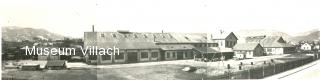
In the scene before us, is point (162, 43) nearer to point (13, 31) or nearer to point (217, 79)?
point (217, 79)

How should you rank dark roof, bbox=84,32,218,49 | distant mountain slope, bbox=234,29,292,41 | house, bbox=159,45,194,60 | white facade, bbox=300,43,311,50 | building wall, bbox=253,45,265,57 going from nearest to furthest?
dark roof, bbox=84,32,218,49 → house, bbox=159,45,194,60 → distant mountain slope, bbox=234,29,292,41 → building wall, bbox=253,45,265,57 → white facade, bbox=300,43,311,50

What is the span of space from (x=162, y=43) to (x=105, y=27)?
0.60 m

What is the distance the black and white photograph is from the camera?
354 cm

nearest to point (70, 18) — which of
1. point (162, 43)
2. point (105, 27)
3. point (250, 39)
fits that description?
point (105, 27)

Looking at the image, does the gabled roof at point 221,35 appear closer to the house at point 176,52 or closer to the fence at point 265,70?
the house at point 176,52

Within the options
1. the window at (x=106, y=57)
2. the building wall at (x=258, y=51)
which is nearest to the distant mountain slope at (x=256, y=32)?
the building wall at (x=258, y=51)

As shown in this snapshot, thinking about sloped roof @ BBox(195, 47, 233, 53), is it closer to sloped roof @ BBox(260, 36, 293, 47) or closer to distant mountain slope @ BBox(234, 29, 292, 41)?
distant mountain slope @ BBox(234, 29, 292, 41)

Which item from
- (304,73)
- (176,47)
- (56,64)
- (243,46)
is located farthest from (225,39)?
(56,64)

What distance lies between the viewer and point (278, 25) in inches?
162

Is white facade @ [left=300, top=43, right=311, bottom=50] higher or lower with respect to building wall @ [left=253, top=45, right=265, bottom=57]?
higher

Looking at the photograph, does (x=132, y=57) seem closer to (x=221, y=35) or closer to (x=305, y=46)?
(x=221, y=35)

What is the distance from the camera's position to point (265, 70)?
4164 mm

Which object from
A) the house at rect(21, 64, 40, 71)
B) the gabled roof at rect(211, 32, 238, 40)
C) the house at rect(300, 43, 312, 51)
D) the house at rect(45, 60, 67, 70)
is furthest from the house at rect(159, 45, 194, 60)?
the house at rect(300, 43, 312, 51)

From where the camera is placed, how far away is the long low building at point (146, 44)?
11.6ft
